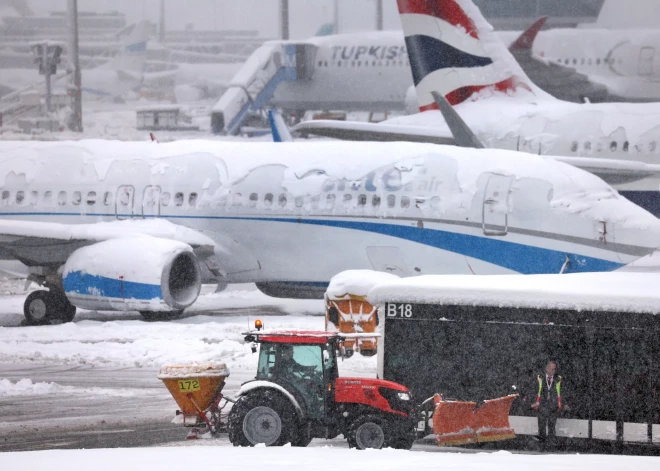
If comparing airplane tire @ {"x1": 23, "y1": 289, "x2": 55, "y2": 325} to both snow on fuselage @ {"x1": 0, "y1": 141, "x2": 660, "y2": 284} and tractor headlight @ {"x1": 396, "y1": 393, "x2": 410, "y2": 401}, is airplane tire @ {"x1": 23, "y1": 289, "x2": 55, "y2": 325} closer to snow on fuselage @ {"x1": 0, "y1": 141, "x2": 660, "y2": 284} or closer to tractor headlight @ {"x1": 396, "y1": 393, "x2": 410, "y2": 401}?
snow on fuselage @ {"x1": 0, "y1": 141, "x2": 660, "y2": 284}

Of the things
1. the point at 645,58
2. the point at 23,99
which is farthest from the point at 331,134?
the point at 23,99

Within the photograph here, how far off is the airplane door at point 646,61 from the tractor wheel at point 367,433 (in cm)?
5298

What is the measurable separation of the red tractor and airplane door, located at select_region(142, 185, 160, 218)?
41.6ft

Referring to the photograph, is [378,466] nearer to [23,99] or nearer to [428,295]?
[428,295]

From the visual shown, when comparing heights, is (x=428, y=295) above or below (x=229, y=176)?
below

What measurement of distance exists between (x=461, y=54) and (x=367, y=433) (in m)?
22.7

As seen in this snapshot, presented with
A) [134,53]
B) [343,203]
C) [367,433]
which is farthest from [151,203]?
[134,53]

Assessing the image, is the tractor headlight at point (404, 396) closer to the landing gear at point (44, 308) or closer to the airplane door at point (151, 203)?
the landing gear at point (44, 308)

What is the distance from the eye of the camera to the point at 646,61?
6322 centimetres

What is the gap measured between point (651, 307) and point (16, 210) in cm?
1753

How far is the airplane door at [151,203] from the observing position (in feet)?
83.9

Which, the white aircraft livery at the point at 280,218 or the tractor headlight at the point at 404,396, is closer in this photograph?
the tractor headlight at the point at 404,396

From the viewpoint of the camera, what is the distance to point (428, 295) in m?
13.6

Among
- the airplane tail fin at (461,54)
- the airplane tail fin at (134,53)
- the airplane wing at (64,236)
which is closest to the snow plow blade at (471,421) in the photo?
the airplane wing at (64,236)
